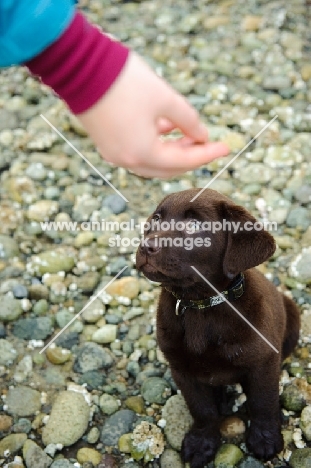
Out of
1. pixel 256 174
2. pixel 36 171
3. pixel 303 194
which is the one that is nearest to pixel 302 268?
pixel 303 194

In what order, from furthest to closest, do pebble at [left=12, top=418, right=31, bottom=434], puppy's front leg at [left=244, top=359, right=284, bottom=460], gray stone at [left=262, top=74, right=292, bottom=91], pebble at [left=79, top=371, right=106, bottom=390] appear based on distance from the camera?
gray stone at [left=262, top=74, right=292, bottom=91] → pebble at [left=79, top=371, right=106, bottom=390] → pebble at [left=12, top=418, right=31, bottom=434] → puppy's front leg at [left=244, top=359, right=284, bottom=460]

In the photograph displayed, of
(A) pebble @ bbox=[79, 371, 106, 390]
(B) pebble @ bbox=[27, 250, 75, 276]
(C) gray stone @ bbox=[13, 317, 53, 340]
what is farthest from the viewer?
(B) pebble @ bbox=[27, 250, 75, 276]

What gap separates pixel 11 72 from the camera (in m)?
4.88

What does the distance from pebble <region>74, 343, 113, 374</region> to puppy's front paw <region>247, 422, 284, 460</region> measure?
787 millimetres

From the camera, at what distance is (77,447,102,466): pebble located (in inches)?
104

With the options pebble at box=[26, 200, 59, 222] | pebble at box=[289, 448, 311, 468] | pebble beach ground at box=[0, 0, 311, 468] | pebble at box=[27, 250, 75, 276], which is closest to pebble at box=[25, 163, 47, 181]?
pebble beach ground at box=[0, 0, 311, 468]

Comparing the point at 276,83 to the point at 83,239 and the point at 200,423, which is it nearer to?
the point at 83,239

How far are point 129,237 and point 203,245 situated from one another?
4.93 feet

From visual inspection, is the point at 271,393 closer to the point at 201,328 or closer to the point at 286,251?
the point at 201,328

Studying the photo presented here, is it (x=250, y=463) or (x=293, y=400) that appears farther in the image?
(x=293, y=400)

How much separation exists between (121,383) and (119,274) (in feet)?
2.22

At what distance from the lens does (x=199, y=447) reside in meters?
2.58

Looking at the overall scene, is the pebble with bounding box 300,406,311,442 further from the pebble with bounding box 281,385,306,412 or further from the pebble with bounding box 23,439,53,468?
the pebble with bounding box 23,439,53,468

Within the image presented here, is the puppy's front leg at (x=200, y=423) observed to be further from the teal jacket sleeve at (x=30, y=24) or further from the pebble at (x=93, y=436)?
the teal jacket sleeve at (x=30, y=24)
